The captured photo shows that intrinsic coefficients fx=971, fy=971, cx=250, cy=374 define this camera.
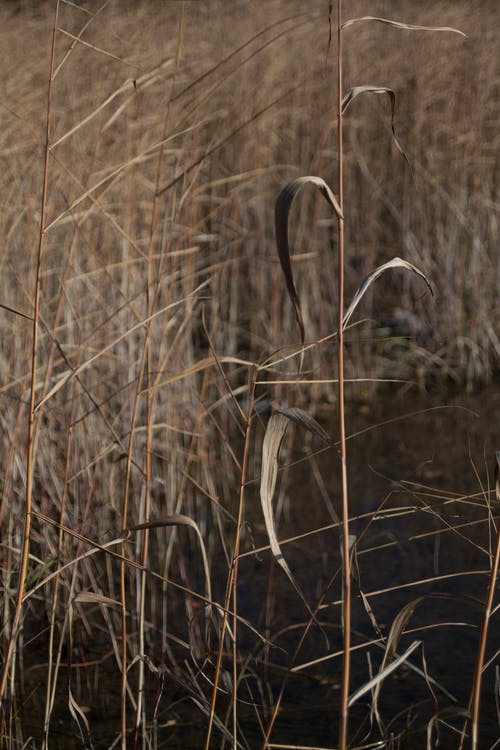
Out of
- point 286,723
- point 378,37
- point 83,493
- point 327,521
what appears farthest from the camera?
point 378,37

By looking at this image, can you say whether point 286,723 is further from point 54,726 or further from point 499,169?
point 499,169

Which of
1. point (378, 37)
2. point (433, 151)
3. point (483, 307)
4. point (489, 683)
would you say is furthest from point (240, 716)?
point (378, 37)

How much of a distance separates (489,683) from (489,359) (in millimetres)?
2236

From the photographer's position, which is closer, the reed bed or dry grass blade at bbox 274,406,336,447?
dry grass blade at bbox 274,406,336,447

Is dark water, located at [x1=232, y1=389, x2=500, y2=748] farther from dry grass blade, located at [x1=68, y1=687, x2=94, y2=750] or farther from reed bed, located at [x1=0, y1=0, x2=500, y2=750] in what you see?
dry grass blade, located at [x1=68, y1=687, x2=94, y2=750]

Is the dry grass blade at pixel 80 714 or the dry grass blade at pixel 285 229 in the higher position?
the dry grass blade at pixel 285 229

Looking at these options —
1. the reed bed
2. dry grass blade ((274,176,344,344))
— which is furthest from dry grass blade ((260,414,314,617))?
dry grass blade ((274,176,344,344))

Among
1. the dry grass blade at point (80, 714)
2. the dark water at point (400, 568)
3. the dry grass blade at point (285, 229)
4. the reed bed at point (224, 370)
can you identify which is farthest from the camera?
the dark water at point (400, 568)

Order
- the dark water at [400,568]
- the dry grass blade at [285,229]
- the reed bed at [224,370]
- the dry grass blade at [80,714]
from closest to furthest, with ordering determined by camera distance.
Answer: the dry grass blade at [285,229]
the dry grass blade at [80,714]
the reed bed at [224,370]
the dark water at [400,568]

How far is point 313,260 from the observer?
3.46 meters

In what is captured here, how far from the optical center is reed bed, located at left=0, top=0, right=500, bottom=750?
129 centimetres

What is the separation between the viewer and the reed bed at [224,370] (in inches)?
50.7

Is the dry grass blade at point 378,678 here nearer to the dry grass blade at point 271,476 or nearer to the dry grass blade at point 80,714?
the dry grass blade at point 271,476

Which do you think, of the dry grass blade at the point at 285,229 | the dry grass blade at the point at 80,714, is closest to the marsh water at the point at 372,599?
the dry grass blade at the point at 80,714
